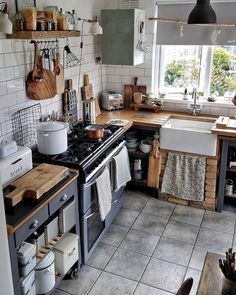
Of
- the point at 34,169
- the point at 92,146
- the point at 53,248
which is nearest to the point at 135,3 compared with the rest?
the point at 92,146

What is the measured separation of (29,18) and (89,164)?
1.16 m

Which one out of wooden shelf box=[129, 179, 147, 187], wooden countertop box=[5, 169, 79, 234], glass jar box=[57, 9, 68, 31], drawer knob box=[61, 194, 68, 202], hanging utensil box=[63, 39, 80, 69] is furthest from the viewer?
wooden shelf box=[129, 179, 147, 187]

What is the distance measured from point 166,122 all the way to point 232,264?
2.53 meters

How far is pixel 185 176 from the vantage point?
12.2 ft

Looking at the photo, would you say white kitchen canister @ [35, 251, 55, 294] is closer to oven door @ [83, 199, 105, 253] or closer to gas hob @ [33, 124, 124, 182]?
oven door @ [83, 199, 105, 253]

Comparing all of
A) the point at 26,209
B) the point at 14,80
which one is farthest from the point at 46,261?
the point at 14,80

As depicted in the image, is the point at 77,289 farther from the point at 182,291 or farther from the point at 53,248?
the point at 182,291

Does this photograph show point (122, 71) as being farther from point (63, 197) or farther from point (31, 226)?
point (31, 226)

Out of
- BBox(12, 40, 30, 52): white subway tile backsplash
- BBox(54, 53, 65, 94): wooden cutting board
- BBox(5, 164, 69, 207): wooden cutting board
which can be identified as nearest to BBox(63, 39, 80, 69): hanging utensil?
BBox(54, 53, 65, 94): wooden cutting board

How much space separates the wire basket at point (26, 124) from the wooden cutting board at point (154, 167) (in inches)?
52.6

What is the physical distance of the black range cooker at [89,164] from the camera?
8.74ft

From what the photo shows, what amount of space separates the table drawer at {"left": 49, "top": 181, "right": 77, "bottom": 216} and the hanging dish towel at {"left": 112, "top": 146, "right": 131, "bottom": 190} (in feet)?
2.32

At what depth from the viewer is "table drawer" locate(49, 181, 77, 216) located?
7.51ft

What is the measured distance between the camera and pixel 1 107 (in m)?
2.61
